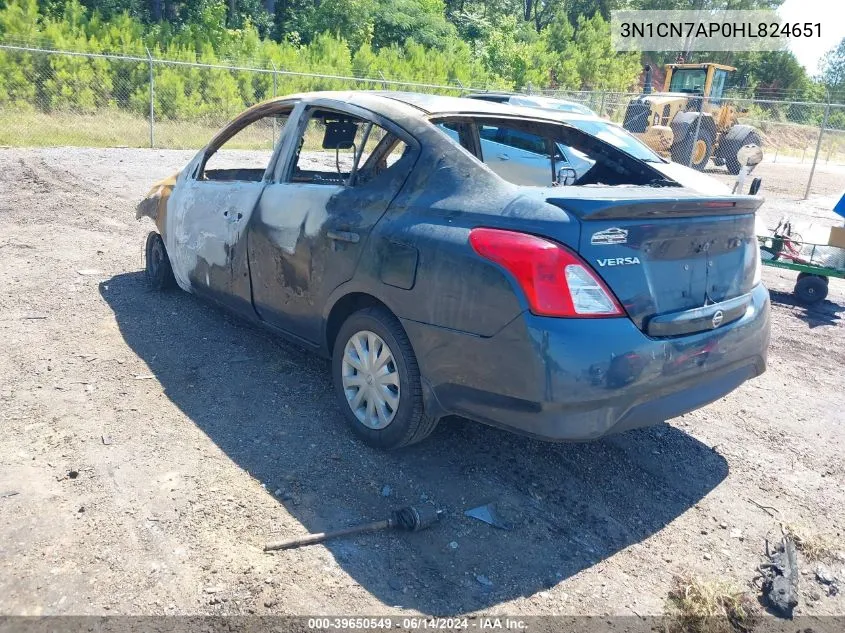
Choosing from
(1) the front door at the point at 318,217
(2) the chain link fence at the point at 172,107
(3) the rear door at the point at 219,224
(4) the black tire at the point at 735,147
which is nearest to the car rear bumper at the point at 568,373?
(1) the front door at the point at 318,217

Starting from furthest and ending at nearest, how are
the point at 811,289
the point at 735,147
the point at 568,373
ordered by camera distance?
Result: the point at 735,147, the point at 811,289, the point at 568,373

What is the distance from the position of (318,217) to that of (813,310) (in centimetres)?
545

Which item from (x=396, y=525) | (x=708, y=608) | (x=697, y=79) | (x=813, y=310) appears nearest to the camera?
(x=708, y=608)

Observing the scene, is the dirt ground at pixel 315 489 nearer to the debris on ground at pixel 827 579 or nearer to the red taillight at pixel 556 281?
the debris on ground at pixel 827 579

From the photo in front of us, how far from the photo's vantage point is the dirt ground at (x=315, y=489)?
2566mm

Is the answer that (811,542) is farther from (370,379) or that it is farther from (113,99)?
(113,99)

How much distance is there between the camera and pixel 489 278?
2.80m

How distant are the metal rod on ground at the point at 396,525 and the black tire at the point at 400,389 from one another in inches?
16.4

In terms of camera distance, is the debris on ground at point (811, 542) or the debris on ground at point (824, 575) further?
the debris on ground at point (811, 542)

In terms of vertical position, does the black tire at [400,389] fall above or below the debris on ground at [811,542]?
Result: above

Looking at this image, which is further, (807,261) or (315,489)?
(807,261)

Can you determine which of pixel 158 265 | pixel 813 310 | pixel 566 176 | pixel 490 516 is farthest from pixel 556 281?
pixel 813 310

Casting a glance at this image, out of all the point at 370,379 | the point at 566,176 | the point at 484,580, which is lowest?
the point at 484,580

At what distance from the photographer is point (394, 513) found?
295 centimetres
